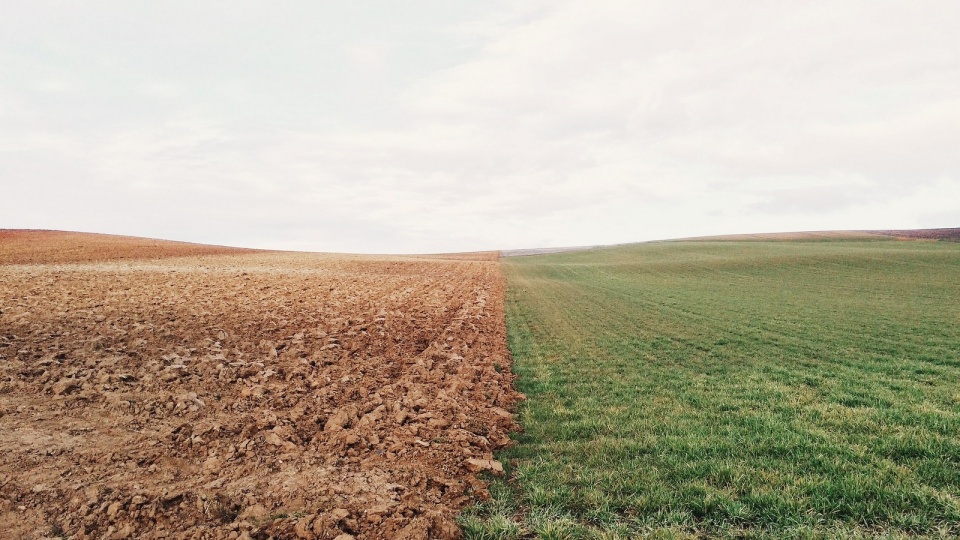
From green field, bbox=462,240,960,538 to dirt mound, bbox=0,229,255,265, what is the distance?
43.0 metres

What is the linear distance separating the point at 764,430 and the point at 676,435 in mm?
1370

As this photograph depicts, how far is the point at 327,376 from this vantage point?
→ 1025cm

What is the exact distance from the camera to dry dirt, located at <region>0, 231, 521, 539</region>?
205 inches

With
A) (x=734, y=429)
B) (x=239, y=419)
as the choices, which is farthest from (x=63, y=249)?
(x=734, y=429)

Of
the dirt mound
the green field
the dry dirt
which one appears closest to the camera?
the green field

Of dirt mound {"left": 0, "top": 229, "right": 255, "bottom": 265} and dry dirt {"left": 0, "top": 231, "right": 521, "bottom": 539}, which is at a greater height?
dirt mound {"left": 0, "top": 229, "right": 255, "bottom": 265}

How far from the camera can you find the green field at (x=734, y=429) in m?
4.91

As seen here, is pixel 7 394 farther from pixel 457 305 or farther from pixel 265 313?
pixel 457 305

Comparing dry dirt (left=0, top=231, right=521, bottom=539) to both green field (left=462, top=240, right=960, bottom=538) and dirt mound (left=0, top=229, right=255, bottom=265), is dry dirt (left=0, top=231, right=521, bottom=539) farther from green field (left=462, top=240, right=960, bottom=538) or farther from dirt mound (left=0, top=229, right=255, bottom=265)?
dirt mound (left=0, top=229, right=255, bottom=265)

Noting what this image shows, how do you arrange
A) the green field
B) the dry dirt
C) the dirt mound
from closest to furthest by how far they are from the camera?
1. the green field
2. the dry dirt
3. the dirt mound

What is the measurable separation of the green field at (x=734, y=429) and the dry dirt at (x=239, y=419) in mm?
979

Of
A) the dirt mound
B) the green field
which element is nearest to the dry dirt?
the green field

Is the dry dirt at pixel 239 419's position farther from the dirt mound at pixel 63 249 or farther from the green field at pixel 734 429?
the dirt mound at pixel 63 249

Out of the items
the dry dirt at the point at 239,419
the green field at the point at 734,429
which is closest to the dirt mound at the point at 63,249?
the dry dirt at the point at 239,419
